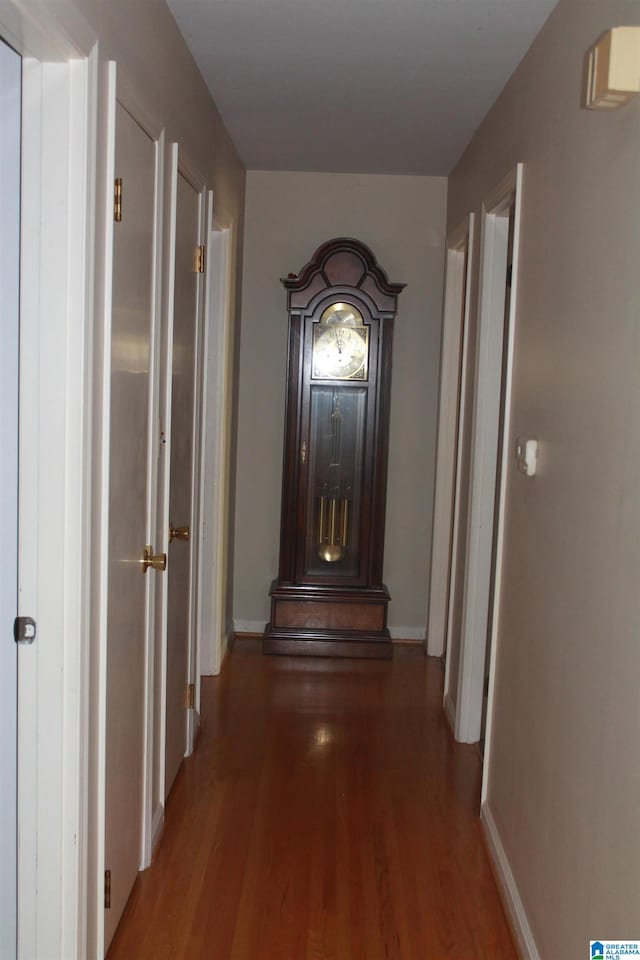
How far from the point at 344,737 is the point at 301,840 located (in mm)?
801

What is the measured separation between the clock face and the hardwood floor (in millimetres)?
1477

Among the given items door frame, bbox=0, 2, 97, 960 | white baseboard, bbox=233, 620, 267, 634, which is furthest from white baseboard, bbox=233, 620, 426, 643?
door frame, bbox=0, 2, 97, 960

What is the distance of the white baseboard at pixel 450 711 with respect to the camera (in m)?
3.55

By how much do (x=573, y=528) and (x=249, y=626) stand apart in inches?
119

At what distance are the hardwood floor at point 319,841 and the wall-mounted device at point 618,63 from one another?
1880 millimetres

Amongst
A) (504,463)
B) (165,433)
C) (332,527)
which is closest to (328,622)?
(332,527)

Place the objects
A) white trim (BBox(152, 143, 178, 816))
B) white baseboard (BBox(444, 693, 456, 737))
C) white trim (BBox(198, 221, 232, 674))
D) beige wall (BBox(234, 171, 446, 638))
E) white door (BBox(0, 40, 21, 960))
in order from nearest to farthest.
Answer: white door (BBox(0, 40, 21, 960)) < white trim (BBox(152, 143, 178, 816)) < white baseboard (BBox(444, 693, 456, 737)) < white trim (BBox(198, 221, 232, 674)) < beige wall (BBox(234, 171, 446, 638))

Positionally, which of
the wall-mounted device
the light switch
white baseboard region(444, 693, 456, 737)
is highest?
the wall-mounted device

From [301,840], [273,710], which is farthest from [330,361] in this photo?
[301,840]

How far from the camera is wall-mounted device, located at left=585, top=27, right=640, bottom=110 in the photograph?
148 cm

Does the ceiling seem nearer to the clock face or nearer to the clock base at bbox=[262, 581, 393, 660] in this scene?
the clock face

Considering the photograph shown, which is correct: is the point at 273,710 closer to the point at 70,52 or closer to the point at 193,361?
the point at 193,361

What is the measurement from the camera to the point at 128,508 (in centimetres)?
214

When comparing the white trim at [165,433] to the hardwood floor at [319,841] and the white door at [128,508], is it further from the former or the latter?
the hardwood floor at [319,841]
